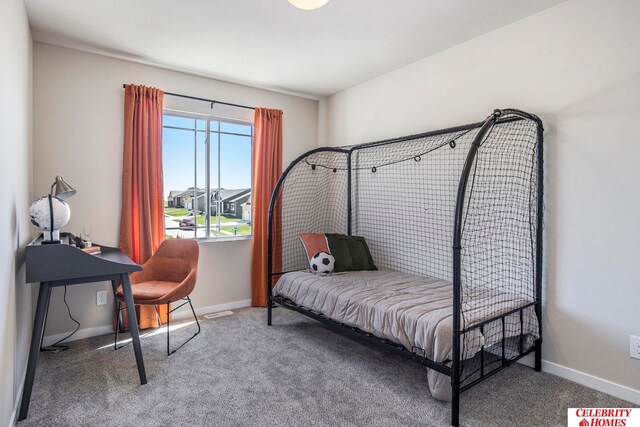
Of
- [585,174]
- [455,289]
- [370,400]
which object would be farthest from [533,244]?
[370,400]

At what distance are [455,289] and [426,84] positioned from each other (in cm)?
205

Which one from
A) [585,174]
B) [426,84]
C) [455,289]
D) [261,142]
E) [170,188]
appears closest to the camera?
[455,289]

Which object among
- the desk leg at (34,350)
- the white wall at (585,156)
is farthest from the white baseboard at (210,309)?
the white wall at (585,156)

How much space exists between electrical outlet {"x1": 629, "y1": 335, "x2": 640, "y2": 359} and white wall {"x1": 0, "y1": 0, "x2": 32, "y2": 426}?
322 centimetres

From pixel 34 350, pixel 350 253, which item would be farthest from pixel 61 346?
pixel 350 253

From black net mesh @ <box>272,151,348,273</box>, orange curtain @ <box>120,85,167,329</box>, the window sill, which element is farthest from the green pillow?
orange curtain @ <box>120,85,167,329</box>

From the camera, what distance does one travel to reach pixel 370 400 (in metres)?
2.10

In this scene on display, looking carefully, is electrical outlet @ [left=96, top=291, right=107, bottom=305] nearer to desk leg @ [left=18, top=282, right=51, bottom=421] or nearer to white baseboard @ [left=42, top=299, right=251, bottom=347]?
white baseboard @ [left=42, top=299, right=251, bottom=347]

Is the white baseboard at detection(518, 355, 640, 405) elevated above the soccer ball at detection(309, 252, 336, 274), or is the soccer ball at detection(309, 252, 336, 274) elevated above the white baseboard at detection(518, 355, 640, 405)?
the soccer ball at detection(309, 252, 336, 274)

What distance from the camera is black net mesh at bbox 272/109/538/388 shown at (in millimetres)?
2441

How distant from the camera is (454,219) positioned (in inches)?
71.2

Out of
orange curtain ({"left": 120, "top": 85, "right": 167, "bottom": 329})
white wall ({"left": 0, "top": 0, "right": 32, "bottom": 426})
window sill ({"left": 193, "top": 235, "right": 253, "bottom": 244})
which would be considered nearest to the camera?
white wall ({"left": 0, "top": 0, "right": 32, "bottom": 426})

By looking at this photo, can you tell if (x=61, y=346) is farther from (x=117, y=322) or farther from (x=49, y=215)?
(x=49, y=215)

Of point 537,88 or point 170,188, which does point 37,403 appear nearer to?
point 170,188
